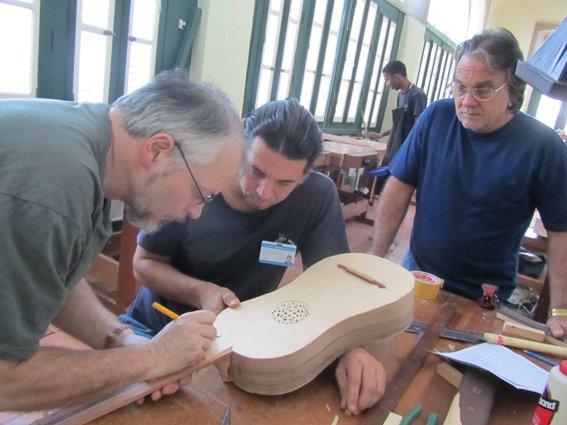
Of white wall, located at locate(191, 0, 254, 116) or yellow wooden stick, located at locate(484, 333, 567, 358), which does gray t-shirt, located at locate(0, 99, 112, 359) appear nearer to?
yellow wooden stick, located at locate(484, 333, 567, 358)

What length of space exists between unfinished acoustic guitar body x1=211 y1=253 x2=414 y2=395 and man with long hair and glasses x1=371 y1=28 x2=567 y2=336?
61 cm

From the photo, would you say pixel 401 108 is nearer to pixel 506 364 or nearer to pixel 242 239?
pixel 242 239

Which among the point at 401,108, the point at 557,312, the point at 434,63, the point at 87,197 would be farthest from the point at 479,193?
the point at 434,63

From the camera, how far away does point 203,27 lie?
12.2 feet

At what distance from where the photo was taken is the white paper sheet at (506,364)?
1060 millimetres

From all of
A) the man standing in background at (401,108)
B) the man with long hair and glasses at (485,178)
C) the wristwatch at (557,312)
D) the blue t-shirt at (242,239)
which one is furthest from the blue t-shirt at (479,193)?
the man standing in background at (401,108)

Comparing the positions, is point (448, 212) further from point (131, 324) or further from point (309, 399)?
point (131, 324)

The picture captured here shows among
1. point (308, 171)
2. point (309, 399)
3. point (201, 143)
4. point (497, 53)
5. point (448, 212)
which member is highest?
point (497, 53)

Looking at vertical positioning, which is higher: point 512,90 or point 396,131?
point 512,90

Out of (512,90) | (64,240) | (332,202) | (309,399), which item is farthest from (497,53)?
(64,240)

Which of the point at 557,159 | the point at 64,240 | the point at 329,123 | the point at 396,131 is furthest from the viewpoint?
the point at 329,123

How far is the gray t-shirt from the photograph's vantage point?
0.67 metres

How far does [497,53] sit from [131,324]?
1.69 metres

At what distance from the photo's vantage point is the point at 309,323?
1.03m
